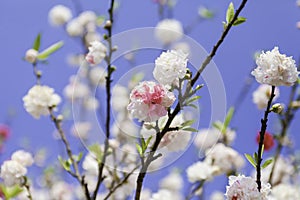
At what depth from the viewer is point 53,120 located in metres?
1.70

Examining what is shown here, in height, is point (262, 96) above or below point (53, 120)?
above

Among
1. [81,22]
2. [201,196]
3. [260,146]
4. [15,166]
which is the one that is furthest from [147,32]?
[81,22]

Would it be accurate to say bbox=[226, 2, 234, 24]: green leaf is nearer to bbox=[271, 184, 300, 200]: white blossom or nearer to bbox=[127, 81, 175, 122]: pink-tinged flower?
bbox=[127, 81, 175, 122]: pink-tinged flower

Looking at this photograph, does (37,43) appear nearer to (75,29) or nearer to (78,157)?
(78,157)

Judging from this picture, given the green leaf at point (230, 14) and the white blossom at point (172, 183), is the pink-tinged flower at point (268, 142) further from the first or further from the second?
the white blossom at point (172, 183)

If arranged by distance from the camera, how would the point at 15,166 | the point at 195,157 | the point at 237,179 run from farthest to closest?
the point at 195,157, the point at 15,166, the point at 237,179

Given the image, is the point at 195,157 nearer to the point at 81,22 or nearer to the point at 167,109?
the point at 81,22

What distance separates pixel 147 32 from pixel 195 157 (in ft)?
3.42

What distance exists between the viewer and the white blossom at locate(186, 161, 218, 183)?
1.89 meters

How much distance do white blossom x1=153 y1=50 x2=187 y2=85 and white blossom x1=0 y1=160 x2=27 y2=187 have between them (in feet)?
2.51

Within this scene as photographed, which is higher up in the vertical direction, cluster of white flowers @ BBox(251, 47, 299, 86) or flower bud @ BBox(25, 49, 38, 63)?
flower bud @ BBox(25, 49, 38, 63)

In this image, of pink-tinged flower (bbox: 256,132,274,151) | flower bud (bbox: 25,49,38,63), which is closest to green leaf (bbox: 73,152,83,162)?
flower bud (bbox: 25,49,38,63)

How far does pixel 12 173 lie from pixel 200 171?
2.53ft

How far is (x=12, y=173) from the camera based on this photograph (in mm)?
1538
